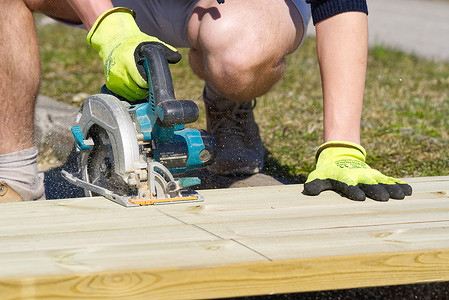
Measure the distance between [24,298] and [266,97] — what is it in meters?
3.73

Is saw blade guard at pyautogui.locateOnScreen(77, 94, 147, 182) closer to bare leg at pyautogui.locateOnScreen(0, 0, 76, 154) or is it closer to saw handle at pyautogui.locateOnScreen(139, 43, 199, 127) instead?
saw handle at pyautogui.locateOnScreen(139, 43, 199, 127)

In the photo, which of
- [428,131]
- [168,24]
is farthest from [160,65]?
[428,131]

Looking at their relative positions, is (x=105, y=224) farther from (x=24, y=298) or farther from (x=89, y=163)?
(x=89, y=163)

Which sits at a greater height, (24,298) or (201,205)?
(201,205)

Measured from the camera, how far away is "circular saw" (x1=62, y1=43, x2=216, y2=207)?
6.48ft

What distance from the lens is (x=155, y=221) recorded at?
71.2 inches

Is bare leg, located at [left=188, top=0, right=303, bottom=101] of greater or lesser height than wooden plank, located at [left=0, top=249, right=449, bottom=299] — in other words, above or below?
above

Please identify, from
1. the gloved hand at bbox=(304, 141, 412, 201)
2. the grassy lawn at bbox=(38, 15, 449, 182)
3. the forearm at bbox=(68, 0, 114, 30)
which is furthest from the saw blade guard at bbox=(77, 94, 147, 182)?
the grassy lawn at bbox=(38, 15, 449, 182)

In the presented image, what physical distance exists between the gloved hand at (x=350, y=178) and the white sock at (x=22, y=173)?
1067 millimetres

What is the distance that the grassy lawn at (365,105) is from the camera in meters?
3.63

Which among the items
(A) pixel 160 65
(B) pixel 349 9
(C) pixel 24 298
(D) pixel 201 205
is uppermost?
(B) pixel 349 9

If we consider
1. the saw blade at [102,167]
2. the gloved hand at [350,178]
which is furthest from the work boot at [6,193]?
the gloved hand at [350,178]

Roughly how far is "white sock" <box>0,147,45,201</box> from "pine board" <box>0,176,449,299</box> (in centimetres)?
53

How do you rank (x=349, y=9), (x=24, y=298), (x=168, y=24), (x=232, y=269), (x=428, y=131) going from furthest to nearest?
(x=428, y=131) → (x=168, y=24) → (x=349, y=9) → (x=232, y=269) → (x=24, y=298)
